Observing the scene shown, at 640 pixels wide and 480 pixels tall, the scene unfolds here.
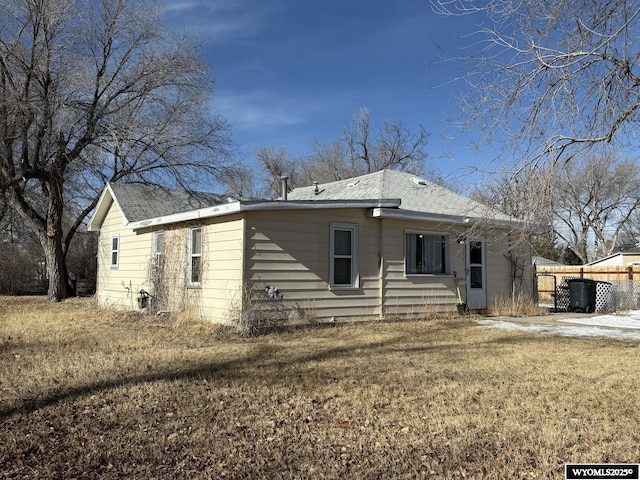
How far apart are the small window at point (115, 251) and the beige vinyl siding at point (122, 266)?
0.48ft

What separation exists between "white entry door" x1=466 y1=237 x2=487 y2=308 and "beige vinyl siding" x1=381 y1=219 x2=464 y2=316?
626 millimetres

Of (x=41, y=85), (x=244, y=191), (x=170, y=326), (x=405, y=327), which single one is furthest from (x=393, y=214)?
(x=244, y=191)

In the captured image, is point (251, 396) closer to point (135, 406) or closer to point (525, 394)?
point (135, 406)

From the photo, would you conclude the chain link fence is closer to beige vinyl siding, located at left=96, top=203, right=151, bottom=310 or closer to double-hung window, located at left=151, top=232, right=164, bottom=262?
double-hung window, located at left=151, top=232, right=164, bottom=262

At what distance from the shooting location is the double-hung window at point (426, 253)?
12.3 meters

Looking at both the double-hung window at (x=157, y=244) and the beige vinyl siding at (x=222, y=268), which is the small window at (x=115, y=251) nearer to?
the double-hung window at (x=157, y=244)

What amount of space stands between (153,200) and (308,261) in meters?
7.54

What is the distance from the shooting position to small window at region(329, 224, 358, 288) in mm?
11188

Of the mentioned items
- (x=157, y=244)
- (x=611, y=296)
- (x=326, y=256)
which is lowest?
(x=611, y=296)

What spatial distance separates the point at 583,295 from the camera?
48.3 ft

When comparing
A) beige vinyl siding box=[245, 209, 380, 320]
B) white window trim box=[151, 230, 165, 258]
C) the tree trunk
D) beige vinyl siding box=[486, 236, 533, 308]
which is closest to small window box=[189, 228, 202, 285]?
white window trim box=[151, 230, 165, 258]

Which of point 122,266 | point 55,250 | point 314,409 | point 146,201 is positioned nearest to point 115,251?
point 122,266

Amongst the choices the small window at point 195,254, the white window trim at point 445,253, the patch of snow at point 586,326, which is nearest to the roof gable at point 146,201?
the small window at point 195,254

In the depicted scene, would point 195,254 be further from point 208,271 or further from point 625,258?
point 625,258
